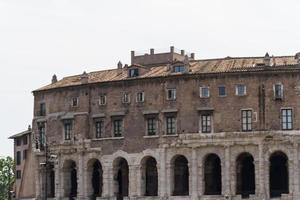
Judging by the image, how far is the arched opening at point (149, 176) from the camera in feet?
263

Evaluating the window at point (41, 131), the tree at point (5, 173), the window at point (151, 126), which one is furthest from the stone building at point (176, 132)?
the tree at point (5, 173)

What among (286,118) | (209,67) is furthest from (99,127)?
(286,118)

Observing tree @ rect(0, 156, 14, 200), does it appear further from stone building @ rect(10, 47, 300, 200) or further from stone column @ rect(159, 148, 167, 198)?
stone column @ rect(159, 148, 167, 198)

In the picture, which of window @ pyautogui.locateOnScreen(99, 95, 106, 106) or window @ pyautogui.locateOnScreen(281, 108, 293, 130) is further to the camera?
window @ pyautogui.locateOnScreen(99, 95, 106, 106)

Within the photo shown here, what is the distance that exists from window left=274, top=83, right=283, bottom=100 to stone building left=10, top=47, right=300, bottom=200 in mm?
74

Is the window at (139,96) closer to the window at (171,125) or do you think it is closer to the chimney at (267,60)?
the window at (171,125)

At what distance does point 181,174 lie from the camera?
7962 cm

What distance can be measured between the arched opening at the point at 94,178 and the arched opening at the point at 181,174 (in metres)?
7.08

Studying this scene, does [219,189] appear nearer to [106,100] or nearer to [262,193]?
[262,193]

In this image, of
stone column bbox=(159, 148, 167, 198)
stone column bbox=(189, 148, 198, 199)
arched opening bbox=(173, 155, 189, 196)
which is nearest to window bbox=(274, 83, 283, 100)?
stone column bbox=(189, 148, 198, 199)

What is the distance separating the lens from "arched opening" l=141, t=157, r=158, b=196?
80188mm

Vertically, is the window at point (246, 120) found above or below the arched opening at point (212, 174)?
above

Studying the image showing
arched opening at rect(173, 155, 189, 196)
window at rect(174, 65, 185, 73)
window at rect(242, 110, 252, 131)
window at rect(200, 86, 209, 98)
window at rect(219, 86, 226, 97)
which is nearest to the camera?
window at rect(242, 110, 252, 131)

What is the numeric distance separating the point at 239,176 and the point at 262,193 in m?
3.31
